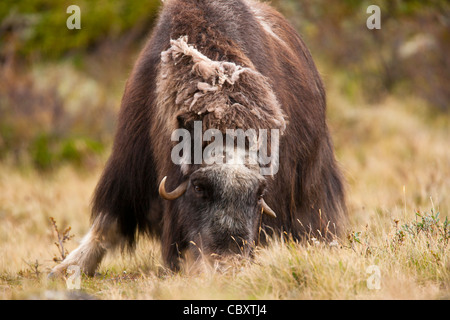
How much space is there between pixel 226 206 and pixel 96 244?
1.52 metres

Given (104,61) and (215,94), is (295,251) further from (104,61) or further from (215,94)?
(104,61)

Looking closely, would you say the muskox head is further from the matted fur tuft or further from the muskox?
the matted fur tuft

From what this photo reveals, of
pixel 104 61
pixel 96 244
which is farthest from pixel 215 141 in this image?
pixel 104 61

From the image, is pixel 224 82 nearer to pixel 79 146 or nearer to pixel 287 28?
pixel 287 28

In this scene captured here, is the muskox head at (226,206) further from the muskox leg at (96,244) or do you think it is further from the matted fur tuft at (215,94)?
the muskox leg at (96,244)

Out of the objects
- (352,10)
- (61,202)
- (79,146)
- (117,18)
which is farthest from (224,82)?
(352,10)

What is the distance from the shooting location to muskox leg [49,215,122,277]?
443cm

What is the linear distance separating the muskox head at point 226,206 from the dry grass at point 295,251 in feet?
0.40

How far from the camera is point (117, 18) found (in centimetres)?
1223

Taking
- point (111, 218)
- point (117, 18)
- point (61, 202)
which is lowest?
point (61, 202)

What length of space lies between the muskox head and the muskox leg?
1.12 metres
